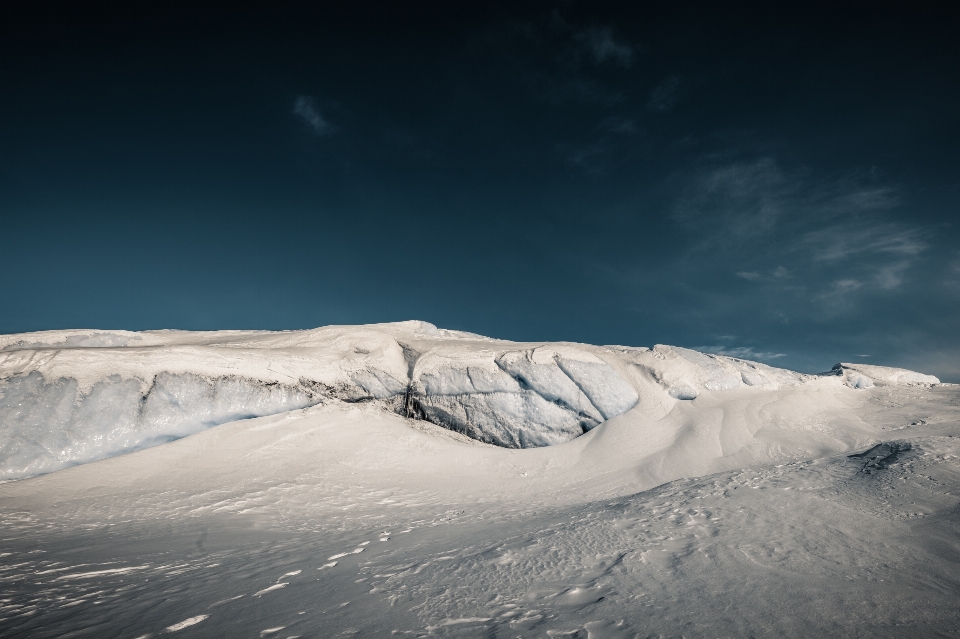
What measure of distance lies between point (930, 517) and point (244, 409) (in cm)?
1158

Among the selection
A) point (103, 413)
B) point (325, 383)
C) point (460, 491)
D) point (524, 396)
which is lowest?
point (460, 491)

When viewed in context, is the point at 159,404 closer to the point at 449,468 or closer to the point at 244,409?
the point at 244,409

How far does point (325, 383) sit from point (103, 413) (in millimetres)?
4448

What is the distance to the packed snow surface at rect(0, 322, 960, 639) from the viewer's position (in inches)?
123

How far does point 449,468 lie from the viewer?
9.02 m

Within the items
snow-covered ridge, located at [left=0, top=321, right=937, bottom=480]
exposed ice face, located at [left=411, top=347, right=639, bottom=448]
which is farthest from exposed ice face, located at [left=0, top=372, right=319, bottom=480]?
exposed ice face, located at [left=411, top=347, right=639, bottom=448]

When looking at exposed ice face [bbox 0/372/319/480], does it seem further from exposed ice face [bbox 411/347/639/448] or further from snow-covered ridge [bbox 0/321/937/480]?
exposed ice face [bbox 411/347/639/448]

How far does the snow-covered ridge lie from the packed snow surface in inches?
2.1

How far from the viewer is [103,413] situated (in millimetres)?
8914

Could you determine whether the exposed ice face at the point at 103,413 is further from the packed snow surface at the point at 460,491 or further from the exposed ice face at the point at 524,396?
the exposed ice face at the point at 524,396

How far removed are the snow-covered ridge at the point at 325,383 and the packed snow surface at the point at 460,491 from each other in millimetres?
54

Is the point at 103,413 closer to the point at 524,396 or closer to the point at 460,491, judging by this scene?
the point at 460,491

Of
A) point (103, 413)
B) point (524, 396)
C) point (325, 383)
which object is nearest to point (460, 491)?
point (524, 396)

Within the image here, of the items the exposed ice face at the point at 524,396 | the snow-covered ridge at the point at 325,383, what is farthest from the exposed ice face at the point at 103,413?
the exposed ice face at the point at 524,396
